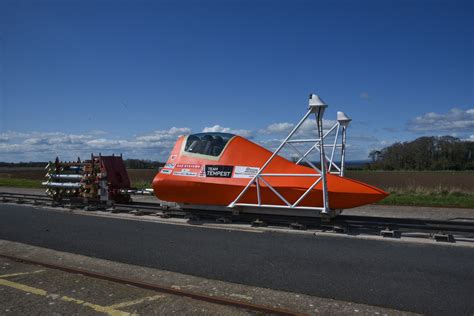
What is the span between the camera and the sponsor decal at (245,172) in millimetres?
10479

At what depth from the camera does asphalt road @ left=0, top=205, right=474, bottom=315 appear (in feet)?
17.3

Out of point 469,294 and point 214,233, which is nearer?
point 469,294

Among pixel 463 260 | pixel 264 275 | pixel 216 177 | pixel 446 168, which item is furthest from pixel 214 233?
pixel 446 168

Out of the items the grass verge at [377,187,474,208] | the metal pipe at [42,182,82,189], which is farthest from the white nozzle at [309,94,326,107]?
the metal pipe at [42,182,82,189]

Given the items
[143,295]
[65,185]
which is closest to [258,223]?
[143,295]

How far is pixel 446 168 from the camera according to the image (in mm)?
67688

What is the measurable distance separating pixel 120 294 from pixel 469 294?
4371 millimetres

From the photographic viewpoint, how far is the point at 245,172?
10578 millimetres

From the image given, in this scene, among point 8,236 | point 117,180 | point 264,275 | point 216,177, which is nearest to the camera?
point 264,275

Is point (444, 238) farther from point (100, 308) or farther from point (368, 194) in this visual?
point (100, 308)

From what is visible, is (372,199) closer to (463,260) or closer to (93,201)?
(463,260)

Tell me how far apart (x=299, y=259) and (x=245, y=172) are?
3891mm

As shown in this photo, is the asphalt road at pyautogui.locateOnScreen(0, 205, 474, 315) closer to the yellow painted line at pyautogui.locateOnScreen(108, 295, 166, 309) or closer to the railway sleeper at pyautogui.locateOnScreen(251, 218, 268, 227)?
the railway sleeper at pyautogui.locateOnScreen(251, 218, 268, 227)

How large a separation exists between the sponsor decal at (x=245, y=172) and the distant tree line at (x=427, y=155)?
193 ft
